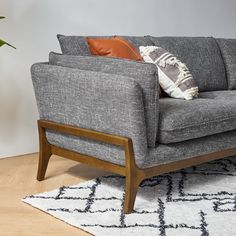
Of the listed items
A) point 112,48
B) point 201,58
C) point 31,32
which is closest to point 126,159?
point 112,48

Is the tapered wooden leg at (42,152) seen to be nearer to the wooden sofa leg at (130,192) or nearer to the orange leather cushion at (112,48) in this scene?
the orange leather cushion at (112,48)

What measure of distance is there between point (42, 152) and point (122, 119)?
732mm

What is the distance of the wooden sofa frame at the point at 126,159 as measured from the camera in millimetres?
2180

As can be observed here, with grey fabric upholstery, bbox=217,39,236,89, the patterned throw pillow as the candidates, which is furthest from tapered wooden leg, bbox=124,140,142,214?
grey fabric upholstery, bbox=217,39,236,89

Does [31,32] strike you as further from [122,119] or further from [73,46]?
[122,119]

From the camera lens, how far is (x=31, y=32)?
3340 mm

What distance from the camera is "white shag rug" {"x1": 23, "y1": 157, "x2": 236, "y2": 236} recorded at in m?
2.03

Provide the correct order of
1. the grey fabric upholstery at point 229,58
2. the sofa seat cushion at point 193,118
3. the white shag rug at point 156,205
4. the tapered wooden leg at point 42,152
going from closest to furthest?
the white shag rug at point 156,205 → the sofa seat cushion at point 193,118 → the tapered wooden leg at point 42,152 → the grey fabric upholstery at point 229,58

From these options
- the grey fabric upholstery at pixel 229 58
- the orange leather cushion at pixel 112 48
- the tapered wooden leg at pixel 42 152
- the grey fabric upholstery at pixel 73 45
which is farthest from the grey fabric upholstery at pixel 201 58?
the tapered wooden leg at pixel 42 152

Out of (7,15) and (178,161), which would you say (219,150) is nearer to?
(178,161)

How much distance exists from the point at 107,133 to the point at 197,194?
22.8 inches

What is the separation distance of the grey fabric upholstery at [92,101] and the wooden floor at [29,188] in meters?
0.29

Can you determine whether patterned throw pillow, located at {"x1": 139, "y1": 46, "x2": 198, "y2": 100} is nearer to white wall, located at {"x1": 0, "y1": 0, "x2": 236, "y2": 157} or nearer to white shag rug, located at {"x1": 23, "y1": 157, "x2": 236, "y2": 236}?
white shag rug, located at {"x1": 23, "y1": 157, "x2": 236, "y2": 236}

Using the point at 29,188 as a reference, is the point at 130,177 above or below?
above
